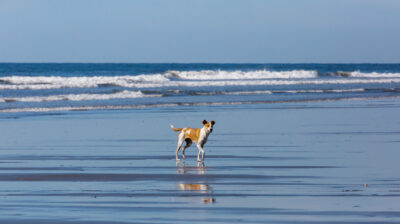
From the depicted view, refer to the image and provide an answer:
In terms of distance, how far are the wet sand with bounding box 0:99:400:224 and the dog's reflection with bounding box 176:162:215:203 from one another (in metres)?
0.01

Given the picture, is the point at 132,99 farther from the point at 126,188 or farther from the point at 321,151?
the point at 126,188

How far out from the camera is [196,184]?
9.62m

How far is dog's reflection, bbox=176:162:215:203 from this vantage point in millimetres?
8939

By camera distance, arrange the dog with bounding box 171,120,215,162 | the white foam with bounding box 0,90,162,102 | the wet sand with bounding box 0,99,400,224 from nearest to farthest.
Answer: the wet sand with bounding box 0,99,400,224 < the dog with bounding box 171,120,215,162 < the white foam with bounding box 0,90,162,102

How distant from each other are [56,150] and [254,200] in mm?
6307

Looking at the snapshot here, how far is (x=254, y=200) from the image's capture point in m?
8.23

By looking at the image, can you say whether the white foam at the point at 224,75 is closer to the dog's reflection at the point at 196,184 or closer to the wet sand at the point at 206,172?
the wet sand at the point at 206,172

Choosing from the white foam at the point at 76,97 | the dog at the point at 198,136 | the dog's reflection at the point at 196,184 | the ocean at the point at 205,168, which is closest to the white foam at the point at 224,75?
the white foam at the point at 76,97

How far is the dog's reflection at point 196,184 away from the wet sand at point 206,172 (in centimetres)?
1

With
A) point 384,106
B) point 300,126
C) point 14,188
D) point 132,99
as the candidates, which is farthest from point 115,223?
point 132,99

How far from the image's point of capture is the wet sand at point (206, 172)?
24.7ft

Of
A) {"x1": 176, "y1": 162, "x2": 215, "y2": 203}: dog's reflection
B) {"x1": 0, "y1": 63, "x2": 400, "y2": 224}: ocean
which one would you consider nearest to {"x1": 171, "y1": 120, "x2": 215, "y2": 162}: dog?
{"x1": 0, "y1": 63, "x2": 400, "y2": 224}: ocean

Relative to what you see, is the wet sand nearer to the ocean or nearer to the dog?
the ocean

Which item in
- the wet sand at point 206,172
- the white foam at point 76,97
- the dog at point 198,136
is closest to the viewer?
the wet sand at point 206,172
